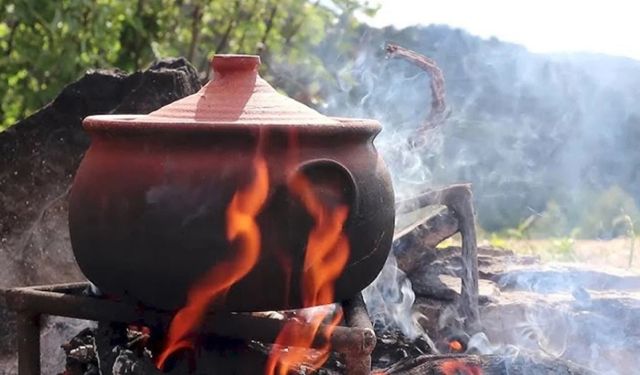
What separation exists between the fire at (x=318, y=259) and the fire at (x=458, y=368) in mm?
580

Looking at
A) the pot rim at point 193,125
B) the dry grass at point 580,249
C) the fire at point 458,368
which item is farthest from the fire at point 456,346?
the dry grass at point 580,249

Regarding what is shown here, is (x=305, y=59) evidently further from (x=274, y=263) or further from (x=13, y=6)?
(x=274, y=263)

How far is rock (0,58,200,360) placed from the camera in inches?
155

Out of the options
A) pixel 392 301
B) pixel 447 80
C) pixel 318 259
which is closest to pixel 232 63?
pixel 318 259

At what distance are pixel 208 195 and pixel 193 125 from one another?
185mm

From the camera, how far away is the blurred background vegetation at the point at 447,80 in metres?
6.14

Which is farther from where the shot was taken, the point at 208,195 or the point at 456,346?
the point at 456,346

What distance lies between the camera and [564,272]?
15.2 feet

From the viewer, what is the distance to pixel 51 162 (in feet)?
13.1

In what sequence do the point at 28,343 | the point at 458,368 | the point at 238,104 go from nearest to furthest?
the point at 238,104 → the point at 28,343 → the point at 458,368

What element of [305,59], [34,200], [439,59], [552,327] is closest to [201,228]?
[34,200]

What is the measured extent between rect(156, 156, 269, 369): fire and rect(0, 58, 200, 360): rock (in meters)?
1.69

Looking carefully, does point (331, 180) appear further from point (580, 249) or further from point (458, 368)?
point (580, 249)

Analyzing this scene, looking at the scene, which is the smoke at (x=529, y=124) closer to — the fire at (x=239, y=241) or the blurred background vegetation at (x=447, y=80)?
the blurred background vegetation at (x=447, y=80)
